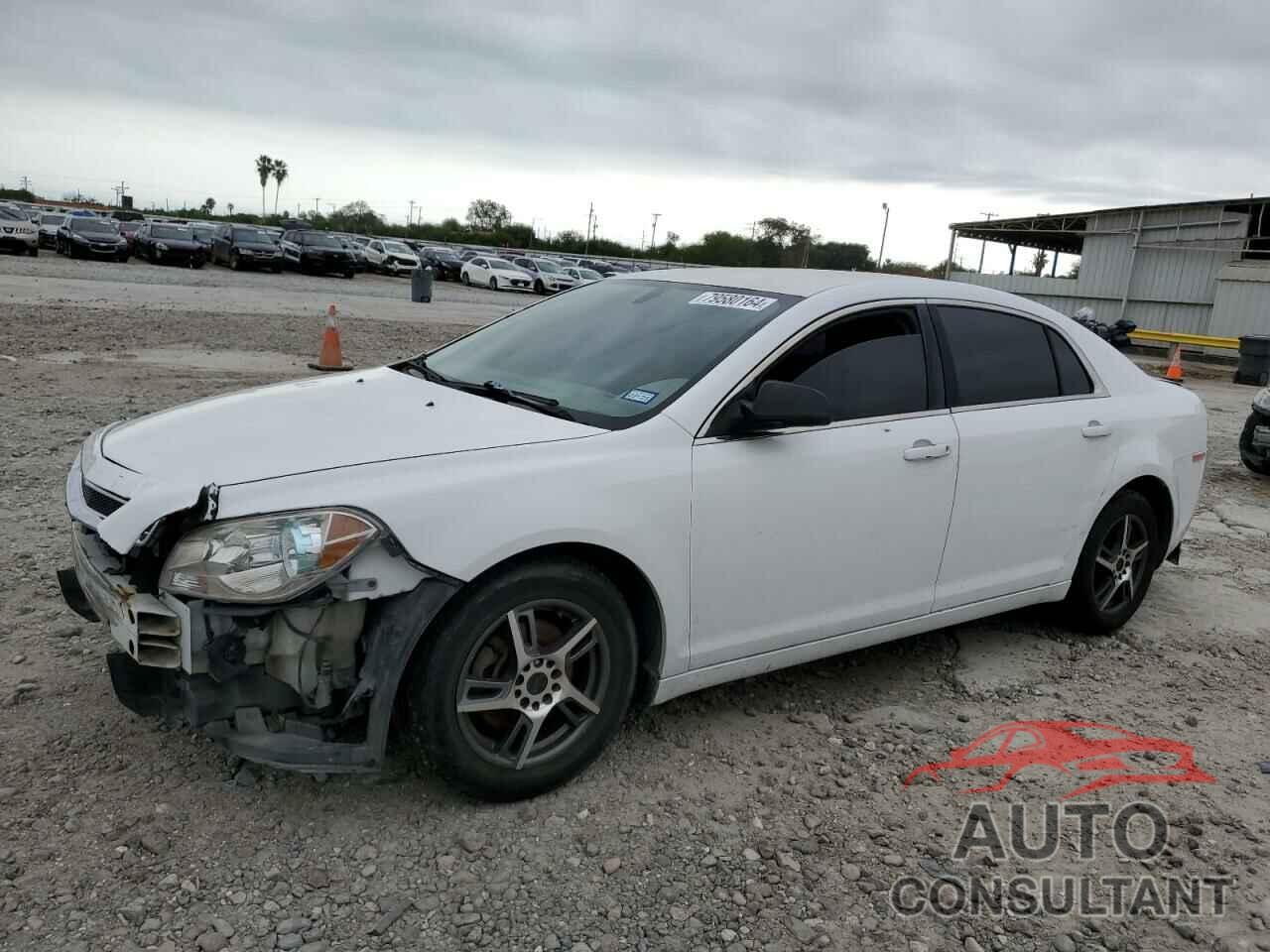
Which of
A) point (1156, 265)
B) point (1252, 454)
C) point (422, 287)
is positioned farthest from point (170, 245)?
point (1252, 454)

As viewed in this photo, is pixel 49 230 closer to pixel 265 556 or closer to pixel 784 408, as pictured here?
pixel 265 556

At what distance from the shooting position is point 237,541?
2.73 m

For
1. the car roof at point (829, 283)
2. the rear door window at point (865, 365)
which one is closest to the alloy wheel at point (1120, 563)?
the car roof at point (829, 283)

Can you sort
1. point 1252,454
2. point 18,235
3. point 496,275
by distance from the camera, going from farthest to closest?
point 496,275, point 18,235, point 1252,454

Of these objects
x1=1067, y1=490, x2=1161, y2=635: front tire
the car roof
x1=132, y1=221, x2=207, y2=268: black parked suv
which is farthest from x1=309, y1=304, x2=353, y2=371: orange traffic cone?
x1=132, y1=221, x2=207, y2=268: black parked suv

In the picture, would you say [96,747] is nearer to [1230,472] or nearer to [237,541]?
[237,541]

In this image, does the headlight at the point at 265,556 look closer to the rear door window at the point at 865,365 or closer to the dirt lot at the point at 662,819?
the dirt lot at the point at 662,819

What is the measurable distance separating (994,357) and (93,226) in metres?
35.1

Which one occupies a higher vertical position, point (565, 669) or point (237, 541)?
point (237, 541)

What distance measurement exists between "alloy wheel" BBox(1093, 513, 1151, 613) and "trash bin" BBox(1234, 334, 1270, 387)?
18639mm

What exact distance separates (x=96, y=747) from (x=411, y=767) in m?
1.00

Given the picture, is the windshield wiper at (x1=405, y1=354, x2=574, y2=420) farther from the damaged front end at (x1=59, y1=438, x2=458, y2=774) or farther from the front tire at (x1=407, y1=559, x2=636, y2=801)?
the damaged front end at (x1=59, y1=438, x2=458, y2=774)

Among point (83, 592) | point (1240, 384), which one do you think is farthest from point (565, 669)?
point (1240, 384)

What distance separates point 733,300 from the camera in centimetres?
392
